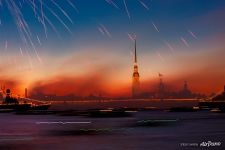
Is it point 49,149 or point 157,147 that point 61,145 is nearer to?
point 49,149

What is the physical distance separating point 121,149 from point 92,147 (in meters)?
2.54

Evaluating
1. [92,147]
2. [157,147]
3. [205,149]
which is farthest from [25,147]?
[205,149]

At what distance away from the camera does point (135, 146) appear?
34.8 meters

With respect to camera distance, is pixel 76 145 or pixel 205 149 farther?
pixel 76 145

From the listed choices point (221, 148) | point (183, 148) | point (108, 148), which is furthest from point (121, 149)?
point (221, 148)

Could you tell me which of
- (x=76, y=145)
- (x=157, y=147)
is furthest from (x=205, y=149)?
(x=76, y=145)

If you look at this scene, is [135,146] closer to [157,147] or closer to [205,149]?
[157,147]

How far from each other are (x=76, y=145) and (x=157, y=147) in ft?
19.8

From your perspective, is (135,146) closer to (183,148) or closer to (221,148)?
(183,148)

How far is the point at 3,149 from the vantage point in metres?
32.5

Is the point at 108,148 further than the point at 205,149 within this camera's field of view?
Yes

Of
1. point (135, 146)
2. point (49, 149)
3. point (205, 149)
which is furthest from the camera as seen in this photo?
point (135, 146)

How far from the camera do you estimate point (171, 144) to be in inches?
1406

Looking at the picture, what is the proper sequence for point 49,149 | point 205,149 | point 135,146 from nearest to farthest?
Answer: point 205,149
point 49,149
point 135,146
